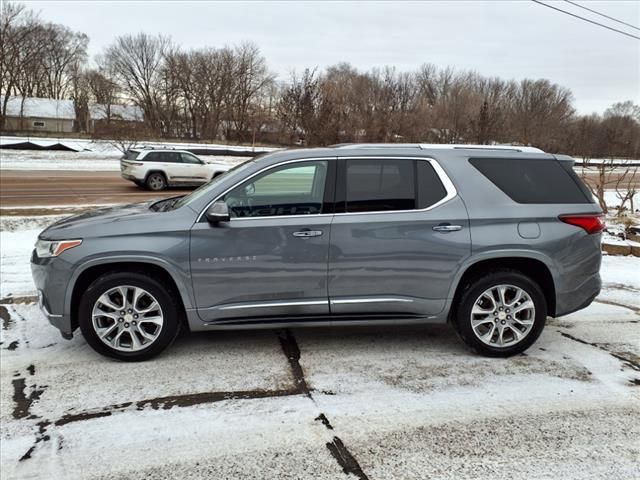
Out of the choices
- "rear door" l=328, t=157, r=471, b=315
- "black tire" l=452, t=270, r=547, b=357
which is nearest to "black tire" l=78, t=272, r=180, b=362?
"rear door" l=328, t=157, r=471, b=315

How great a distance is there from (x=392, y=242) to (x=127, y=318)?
2.19 meters

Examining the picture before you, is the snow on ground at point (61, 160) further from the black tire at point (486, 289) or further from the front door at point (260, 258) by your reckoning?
the black tire at point (486, 289)

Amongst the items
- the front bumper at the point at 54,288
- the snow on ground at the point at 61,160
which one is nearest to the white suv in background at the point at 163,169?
the snow on ground at the point at 61,160

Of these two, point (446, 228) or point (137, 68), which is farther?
point (137, 68)

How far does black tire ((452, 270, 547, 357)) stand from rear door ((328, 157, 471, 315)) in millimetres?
196

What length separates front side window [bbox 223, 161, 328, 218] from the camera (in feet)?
12.6

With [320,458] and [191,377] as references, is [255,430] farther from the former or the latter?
→ [191,377]

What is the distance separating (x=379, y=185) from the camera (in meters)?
3.91

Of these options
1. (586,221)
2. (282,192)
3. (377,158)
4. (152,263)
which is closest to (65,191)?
(152,263)

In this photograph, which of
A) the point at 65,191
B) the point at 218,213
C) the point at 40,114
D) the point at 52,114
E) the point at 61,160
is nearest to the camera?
the point at 218,213

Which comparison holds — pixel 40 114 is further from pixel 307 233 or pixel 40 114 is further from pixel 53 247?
pixel 307 233

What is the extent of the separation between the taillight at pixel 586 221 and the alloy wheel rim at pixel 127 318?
340 centimetres

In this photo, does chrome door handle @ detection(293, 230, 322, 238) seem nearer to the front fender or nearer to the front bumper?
the front fender

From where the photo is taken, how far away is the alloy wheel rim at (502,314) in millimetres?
3914
